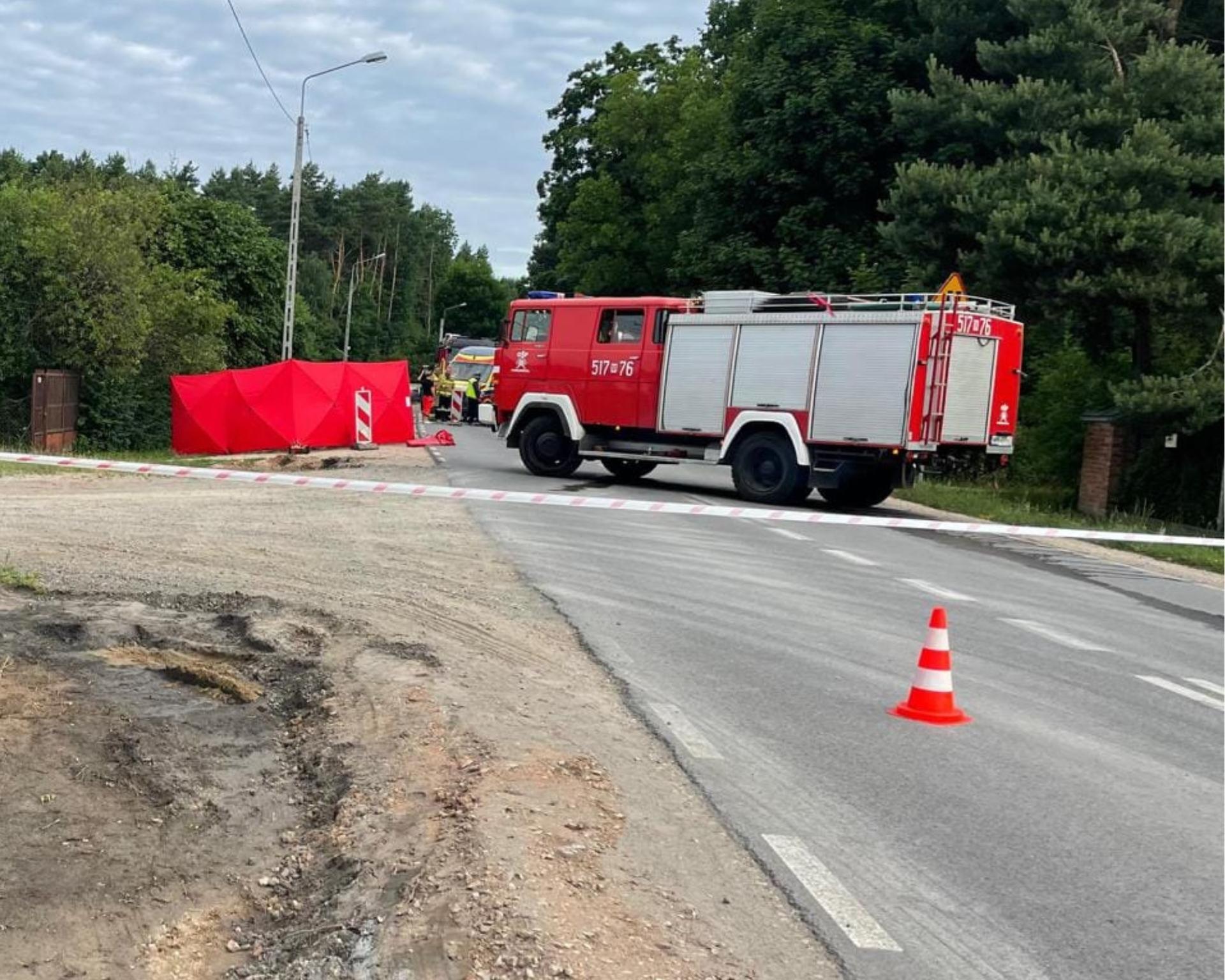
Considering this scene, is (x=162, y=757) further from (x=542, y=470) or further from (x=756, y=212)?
(x=756, y=212)

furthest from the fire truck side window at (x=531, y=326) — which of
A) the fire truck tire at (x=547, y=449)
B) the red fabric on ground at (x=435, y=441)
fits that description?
the red fabric on ground at (x=435, y=441)

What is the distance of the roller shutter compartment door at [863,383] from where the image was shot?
18438 mm

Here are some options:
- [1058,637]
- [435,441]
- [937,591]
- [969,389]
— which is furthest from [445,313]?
[1058,637]

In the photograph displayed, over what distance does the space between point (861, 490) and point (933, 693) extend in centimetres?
1329

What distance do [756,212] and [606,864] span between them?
3498 centimetres

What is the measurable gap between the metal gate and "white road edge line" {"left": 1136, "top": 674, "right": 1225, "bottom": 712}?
2304 cm

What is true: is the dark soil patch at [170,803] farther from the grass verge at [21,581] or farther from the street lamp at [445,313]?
the street lamp at [445,313]

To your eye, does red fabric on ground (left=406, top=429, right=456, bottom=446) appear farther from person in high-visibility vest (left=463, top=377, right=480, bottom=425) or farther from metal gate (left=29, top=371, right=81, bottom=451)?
person in high-visibility vest (left=463, top=377, right=480, bottom=425)

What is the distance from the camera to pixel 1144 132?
22625mm

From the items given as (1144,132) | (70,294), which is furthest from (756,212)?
(70,294)

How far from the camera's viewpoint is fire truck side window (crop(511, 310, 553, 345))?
2228cm

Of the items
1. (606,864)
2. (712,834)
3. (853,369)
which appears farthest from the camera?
(853,369)

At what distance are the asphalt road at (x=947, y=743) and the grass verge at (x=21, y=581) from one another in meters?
3.70

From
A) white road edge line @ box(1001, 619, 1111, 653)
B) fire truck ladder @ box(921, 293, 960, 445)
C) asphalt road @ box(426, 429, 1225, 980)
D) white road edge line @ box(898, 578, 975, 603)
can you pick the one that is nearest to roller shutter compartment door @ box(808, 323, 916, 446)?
fire truck ladder @ box(921, 293, 960, 445)
